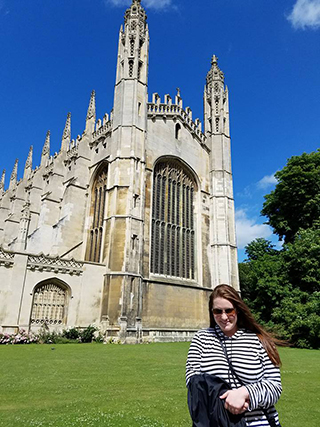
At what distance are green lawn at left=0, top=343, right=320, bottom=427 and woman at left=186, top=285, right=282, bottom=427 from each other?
80.6 inches

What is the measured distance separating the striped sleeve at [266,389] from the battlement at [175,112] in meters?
20.9

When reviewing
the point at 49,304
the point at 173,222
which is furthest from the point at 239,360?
the point at 173,222

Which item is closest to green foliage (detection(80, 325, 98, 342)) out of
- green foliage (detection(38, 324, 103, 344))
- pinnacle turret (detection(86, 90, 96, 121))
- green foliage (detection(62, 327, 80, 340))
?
green foliage (detection(38, 324, 103, 344))

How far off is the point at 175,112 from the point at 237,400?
75.3ft

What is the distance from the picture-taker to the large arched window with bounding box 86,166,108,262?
789 inches

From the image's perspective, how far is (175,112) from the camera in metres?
23.1

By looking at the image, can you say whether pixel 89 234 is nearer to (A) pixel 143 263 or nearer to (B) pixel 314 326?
(A) pixel 143 263

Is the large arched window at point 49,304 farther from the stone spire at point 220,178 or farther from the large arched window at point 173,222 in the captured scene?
the stone spire at point 220,178

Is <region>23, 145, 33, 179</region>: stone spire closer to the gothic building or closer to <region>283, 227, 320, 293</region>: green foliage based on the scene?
the gothic building

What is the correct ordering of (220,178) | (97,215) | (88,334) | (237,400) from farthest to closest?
(220,178)
(97,215)
(88,334)
(237,400)

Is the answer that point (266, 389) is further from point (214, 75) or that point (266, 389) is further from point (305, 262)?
point (214, 75)

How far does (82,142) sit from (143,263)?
10252 mm

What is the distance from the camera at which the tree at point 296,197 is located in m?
20.7

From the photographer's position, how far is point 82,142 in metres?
22.5
